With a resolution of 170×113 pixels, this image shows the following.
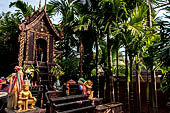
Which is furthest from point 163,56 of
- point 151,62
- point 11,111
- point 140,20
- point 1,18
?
point 1,18

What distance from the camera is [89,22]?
24.0 feet

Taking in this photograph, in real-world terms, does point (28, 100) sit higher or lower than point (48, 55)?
lower

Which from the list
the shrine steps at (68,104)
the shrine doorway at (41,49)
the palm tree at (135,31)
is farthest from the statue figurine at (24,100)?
the shrine doorway at (41,49)

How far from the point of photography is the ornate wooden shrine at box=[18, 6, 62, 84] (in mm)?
7808

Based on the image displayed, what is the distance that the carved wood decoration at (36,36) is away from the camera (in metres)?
7.83

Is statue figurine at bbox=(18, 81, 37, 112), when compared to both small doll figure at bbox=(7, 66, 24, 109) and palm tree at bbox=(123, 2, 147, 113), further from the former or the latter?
palm tree at bbox=(123, 2, 147, 113)

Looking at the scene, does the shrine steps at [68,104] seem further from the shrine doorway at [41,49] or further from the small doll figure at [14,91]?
the shrine doorway at [41,49]

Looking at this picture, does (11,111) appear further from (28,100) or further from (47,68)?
(47,68)

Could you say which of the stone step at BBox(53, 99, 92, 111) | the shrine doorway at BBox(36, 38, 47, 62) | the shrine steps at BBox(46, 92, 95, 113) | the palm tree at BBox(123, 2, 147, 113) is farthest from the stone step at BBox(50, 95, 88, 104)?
the shrine doorway at BBox(36, 38, 47, 62)

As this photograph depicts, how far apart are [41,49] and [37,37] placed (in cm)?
149

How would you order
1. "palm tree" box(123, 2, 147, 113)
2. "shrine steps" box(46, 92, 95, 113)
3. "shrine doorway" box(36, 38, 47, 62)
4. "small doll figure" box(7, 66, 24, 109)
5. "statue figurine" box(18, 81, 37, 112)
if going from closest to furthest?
1. "statue figurine" box(18, 81, 37, 112)
2. "small doll figure" box(7, 66, 24, 109)
3. "shrine steps" box(46, 92, 95, 113)
4. "palm tree" box(123, 2, 147, 113)
5. "shrine doorway" box(36, 38, 47, 62)

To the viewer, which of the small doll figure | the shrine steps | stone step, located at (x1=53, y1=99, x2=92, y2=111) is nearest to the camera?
the small doll figure

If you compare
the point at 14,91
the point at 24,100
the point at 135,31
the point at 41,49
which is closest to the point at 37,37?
the point at 41,49

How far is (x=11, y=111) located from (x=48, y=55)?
5.56m
